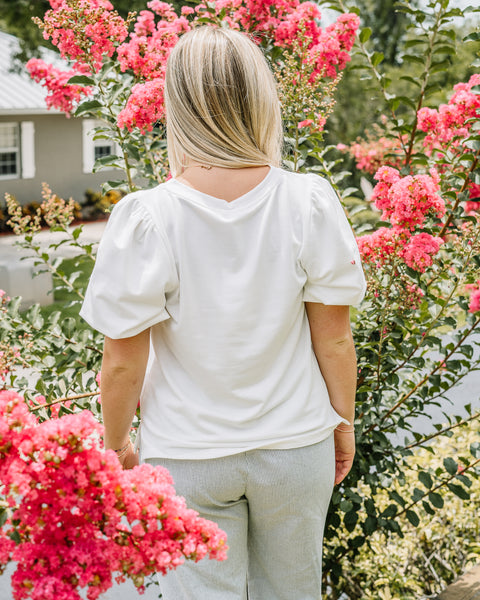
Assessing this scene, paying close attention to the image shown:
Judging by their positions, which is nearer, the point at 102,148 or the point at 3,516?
the point at 3,516

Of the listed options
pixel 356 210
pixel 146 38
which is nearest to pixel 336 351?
pixel 356 210

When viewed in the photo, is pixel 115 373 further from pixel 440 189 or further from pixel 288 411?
pixel 440 189

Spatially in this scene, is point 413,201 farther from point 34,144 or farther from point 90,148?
point 90,148

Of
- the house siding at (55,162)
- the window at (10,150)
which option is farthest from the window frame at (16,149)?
the house siding at (55,162)

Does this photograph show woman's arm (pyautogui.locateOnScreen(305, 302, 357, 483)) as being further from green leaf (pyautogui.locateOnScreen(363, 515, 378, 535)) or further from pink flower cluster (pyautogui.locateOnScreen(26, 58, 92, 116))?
pink flower cluster (pyautogui.locateOnScreen(26, 58, 92, 116))

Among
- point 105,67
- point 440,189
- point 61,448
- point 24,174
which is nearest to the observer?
point 61,448

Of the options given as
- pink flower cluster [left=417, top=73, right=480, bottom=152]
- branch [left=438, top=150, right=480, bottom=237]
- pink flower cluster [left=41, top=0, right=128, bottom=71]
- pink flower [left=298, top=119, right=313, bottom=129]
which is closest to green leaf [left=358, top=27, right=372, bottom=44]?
pink flower cluster [left=417, top=73, right=480, bottom=152]

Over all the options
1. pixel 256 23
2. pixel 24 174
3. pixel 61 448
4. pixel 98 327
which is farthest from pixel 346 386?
pixel 24 174

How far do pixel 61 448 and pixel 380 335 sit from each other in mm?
1413

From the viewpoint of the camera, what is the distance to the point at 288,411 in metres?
1.42

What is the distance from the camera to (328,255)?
4.63 ft

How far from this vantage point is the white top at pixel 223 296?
4.37 feet

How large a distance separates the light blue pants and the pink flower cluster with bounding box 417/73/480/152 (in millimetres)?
1485

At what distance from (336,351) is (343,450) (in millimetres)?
348
